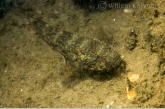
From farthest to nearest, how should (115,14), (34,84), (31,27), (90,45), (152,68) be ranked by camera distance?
(31,27)
(115,14)
(34,84)
(90,45)
(152,68)

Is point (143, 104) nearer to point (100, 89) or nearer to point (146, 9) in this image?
point (100, 89)

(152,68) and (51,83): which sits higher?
(152,68)

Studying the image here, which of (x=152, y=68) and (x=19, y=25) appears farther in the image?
(x=19, y=25)

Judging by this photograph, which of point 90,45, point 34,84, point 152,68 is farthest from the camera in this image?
point 34,84

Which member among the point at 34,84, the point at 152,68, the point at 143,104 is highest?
the point at 152,68

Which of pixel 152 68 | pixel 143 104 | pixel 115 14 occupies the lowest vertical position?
pixel 143 104

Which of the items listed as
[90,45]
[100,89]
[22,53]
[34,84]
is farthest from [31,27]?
[100,89]

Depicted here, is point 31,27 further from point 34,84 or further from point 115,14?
point 115,14

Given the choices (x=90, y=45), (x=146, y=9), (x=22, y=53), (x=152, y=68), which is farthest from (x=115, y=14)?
(x=22, y=53)

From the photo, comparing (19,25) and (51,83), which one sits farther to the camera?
(19,25)
